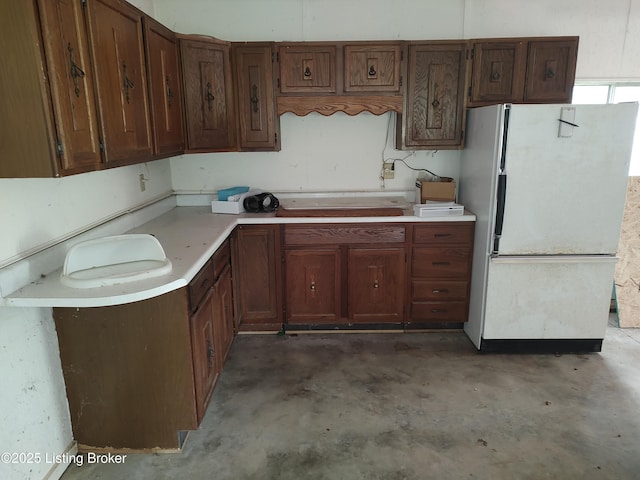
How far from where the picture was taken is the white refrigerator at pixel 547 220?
2775 millimetres

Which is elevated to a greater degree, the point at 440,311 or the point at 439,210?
the point at 439,210

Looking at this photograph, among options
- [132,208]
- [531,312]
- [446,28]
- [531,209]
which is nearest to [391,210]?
[531,209]

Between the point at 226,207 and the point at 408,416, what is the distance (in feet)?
6.15

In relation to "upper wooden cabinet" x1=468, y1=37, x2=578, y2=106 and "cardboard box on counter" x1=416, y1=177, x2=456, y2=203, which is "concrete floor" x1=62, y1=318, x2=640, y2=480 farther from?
"upper wooden cabinet" x1=468, y1=37, x2=578, y2=106

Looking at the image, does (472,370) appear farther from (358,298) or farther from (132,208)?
(132,208)

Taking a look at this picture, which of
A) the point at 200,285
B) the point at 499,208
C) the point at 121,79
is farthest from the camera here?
the point at 499,208

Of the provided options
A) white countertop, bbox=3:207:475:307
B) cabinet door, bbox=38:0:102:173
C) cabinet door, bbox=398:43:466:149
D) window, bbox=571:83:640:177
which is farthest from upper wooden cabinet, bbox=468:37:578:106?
cabinet door, bbox=38:0:102:173

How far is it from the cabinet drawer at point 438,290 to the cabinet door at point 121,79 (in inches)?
80.4

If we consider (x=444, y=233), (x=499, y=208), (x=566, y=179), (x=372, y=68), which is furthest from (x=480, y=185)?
(x=372, y=68)

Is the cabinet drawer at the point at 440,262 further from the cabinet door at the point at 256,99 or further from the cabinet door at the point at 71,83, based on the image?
the cabinet door at the point at 71,83

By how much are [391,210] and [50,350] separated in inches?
89.1

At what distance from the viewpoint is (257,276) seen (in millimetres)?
3318

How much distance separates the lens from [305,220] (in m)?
3.18

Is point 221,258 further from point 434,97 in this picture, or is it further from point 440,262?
point 434,97
